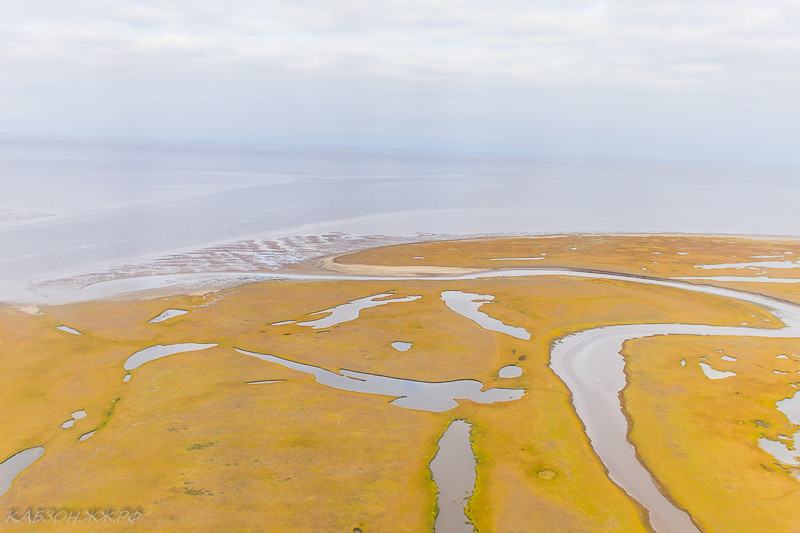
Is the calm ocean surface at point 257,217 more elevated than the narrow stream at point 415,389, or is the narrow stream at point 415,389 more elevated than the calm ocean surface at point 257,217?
the calm ocean surface at point 257,217

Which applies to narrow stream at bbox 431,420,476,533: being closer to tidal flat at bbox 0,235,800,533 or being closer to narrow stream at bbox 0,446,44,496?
tidal flat at bbox 0,235,800,533

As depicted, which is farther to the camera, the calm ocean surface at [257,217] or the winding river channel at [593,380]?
the calm ocean surface at [257,217]

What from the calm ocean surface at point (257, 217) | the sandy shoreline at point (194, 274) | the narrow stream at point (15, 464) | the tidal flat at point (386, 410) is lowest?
the narrow stream at point (15, 464)

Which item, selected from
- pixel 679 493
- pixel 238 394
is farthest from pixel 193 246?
pixel 679 493

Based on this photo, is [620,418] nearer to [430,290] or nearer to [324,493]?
[324,493]

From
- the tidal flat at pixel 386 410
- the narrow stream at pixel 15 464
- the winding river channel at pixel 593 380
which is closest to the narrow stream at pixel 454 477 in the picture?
the tidal flat at pixel 386 410

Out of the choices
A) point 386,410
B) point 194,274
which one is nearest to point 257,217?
point 194,274

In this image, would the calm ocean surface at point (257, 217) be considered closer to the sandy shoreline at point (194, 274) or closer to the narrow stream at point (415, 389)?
the sandy shoreline at point (194, 274)

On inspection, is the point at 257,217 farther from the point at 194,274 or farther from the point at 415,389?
the point at 415,389
